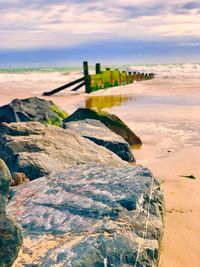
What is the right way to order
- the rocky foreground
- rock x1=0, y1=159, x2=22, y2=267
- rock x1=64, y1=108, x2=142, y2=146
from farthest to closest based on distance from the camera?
rock x1=64, y1=108, x2=142, y2=146 → the rocky foreground → rock x1=0, y1=159, x2=22, y2=267

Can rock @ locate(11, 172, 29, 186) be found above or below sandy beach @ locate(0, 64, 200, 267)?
above

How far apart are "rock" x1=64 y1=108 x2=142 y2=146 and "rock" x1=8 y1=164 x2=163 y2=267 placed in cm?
455

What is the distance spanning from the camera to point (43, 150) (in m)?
5.82

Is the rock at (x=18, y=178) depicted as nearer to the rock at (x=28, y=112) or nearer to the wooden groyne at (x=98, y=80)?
the rock at (x=28, y=112)

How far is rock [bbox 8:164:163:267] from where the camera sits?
314 cm

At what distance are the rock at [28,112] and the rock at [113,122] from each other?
0.52 m

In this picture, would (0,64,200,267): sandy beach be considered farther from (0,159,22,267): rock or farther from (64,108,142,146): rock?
(0,159,22,267): rock

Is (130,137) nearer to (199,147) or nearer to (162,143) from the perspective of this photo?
(162,143)

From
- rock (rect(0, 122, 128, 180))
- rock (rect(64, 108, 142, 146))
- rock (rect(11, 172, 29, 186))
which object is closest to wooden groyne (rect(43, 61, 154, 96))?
rock (rect(64, 108, 142, 146))

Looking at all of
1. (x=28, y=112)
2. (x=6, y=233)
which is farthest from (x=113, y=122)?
(x=6, y=233)

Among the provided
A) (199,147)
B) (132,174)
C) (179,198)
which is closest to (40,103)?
(199,147)

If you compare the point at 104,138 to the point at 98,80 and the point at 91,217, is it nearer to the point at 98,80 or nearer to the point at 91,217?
the point at 91,217

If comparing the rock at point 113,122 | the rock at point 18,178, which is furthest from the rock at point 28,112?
the rock at point 18,178

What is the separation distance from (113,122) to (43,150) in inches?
144
